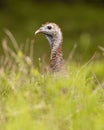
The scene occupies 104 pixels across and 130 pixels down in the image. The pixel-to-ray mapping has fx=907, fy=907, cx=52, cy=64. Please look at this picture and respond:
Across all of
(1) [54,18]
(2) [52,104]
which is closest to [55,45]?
(2) [52,104]

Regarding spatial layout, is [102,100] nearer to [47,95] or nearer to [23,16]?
[47,95]

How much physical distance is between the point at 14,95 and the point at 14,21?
809 inches

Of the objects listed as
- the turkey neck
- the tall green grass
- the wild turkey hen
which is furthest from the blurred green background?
the tall green grass

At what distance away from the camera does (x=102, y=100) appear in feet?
29.3

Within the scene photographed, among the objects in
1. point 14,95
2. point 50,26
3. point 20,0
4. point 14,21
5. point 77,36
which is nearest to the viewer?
point 14,95

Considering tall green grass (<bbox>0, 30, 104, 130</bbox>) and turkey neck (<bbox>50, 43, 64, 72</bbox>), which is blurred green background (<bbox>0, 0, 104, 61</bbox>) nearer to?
turkey neck (<bbox>50, 43, 64, 72</bbox>)

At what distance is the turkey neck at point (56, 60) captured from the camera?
9.87 metres

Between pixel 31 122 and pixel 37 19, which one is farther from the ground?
pixel 37 19

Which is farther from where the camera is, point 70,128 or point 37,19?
point 37,19

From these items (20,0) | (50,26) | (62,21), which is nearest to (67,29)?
(62,21)

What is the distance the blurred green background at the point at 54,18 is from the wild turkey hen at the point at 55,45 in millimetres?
14229

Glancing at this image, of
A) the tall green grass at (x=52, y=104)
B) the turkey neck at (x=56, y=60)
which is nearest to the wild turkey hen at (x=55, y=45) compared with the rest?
the turkey neck at (x=56, y=60)

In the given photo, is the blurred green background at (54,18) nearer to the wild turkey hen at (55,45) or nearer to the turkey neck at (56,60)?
the wild turkey hen at (55,45)

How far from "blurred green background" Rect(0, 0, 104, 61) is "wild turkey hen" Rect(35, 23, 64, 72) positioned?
1423 centimetres
